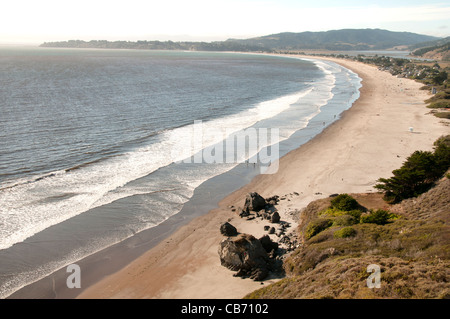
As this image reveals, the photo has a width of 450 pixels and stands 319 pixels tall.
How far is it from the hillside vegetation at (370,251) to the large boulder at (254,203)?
2581mm

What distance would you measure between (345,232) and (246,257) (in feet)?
13.7

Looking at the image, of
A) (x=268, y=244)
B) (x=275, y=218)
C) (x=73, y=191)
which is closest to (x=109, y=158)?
(x=73, y=191)

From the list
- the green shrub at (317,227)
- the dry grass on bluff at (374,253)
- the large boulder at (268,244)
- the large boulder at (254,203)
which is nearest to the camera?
the dry grass on bluff at (374,253)

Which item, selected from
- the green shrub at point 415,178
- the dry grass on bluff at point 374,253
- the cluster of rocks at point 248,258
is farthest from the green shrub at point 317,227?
the green shrub at point 415,178

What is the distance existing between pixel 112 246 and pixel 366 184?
16548mm

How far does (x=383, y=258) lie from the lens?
1172 centimetres

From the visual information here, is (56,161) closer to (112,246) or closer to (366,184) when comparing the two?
(112,246)

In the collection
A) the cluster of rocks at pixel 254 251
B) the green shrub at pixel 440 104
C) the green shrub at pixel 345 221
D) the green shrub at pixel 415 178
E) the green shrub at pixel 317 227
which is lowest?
the cluster of rocks at pixel 254 251

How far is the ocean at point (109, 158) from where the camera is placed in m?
18.6

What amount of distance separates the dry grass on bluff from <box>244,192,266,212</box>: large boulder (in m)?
2.86

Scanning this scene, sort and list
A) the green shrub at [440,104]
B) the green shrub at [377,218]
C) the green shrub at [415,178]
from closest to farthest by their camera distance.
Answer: the green shrub at [377,218], the green shrub at [415,178], the green shrub at [440,104]

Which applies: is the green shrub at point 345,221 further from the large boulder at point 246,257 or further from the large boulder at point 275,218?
the large boulder at point 246,257
